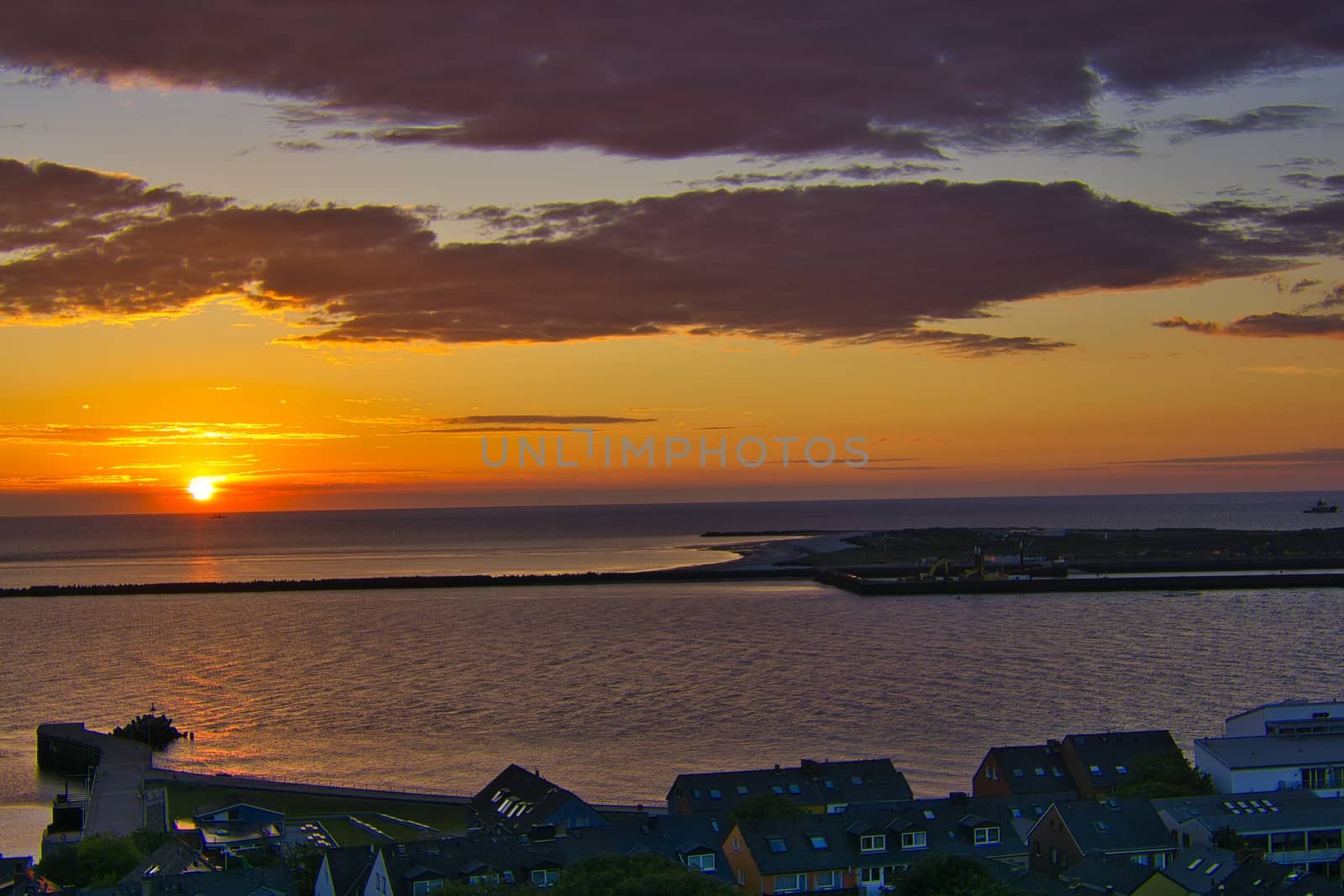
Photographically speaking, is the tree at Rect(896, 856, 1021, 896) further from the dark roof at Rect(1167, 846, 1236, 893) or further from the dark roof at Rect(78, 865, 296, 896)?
the dark roof at Rect(78, 865, 296, 896)

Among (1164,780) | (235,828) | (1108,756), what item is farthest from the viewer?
(1108,756)

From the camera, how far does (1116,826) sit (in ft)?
112

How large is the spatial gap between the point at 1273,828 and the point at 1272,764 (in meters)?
6.10

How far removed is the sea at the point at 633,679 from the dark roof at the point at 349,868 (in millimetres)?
13829

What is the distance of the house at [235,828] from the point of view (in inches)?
1448

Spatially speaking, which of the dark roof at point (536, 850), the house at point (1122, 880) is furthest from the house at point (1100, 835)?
the dark roof at point (536, 850)

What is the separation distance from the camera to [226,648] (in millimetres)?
94125

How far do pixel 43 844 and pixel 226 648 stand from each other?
55.7 m

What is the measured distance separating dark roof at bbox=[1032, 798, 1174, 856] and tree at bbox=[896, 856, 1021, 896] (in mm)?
6838

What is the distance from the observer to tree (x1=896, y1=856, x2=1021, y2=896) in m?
27.0

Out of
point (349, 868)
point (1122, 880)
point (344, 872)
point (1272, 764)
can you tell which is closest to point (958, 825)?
point (1122, 880)

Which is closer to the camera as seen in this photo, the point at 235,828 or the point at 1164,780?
the point at 235,828

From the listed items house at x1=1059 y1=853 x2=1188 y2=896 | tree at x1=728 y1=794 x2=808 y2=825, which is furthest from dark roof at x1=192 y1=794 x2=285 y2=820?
house at x1=1059 y1=853 x2=1188 y2=896

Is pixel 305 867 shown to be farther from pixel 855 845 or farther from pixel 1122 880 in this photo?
pixel 1122 880
